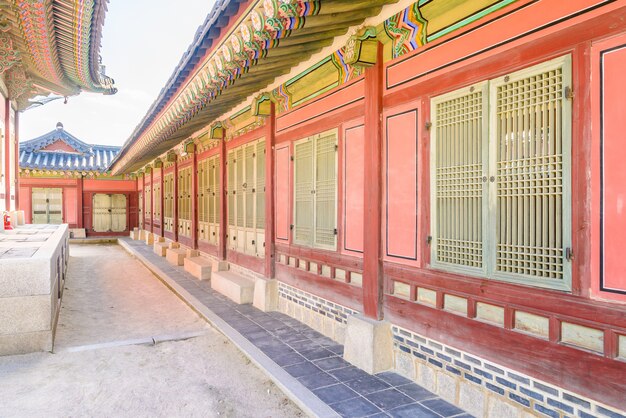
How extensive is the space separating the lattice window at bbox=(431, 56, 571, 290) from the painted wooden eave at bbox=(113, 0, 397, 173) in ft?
4.37

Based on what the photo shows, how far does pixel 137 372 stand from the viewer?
15.0 feet

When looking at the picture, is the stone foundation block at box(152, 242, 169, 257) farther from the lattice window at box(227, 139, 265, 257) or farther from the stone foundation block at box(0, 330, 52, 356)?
the stone foundation block at box(0, 330, 52, 356)

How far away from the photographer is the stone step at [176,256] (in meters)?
12.1

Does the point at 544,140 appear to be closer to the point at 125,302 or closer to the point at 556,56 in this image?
the point at 556,56

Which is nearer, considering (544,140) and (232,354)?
(544,140)

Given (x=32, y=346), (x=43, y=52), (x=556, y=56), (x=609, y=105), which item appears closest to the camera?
(x=609, y=105)

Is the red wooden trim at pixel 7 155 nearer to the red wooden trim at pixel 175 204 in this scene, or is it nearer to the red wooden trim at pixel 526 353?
the red wooden trim at pixel 175 204

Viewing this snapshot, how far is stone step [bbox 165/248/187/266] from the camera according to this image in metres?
12.1

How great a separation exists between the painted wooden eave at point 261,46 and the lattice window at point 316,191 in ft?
3.71

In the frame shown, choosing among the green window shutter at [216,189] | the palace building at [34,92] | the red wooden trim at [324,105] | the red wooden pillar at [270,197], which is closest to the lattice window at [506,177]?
the red wooden trim at [324,105]

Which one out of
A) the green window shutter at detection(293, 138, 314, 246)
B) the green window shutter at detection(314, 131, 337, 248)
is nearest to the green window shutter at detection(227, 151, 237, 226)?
the green window shutter at detection(293, 138, 314, 246)

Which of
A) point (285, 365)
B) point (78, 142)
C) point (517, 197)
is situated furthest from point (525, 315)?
point (78, 142)

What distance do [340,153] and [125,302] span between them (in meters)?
5.65

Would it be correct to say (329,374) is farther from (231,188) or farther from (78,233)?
(78,233)
